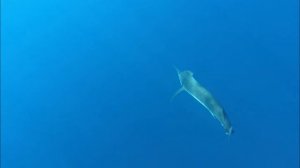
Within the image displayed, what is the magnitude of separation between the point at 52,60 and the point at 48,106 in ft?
0.76

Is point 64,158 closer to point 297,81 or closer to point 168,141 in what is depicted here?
point 168,141

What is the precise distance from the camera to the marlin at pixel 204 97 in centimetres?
213

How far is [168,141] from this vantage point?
2479 mm

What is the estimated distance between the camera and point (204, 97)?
214 cm

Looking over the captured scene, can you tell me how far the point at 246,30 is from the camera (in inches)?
92.9

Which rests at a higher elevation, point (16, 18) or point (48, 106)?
point (16, 18)

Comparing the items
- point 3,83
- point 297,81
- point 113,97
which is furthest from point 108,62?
point 297,81

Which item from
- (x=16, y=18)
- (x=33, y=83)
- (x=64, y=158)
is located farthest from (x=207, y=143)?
(x=16, y=18)

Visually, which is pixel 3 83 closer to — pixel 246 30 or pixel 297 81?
pixel 246 30

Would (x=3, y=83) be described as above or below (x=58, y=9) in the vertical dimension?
below

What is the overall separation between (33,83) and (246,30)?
1062mm

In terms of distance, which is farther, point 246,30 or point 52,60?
point 52,60

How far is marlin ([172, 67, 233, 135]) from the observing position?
2.13 metres

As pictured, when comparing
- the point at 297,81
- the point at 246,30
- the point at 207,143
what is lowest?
the point at 207,143
